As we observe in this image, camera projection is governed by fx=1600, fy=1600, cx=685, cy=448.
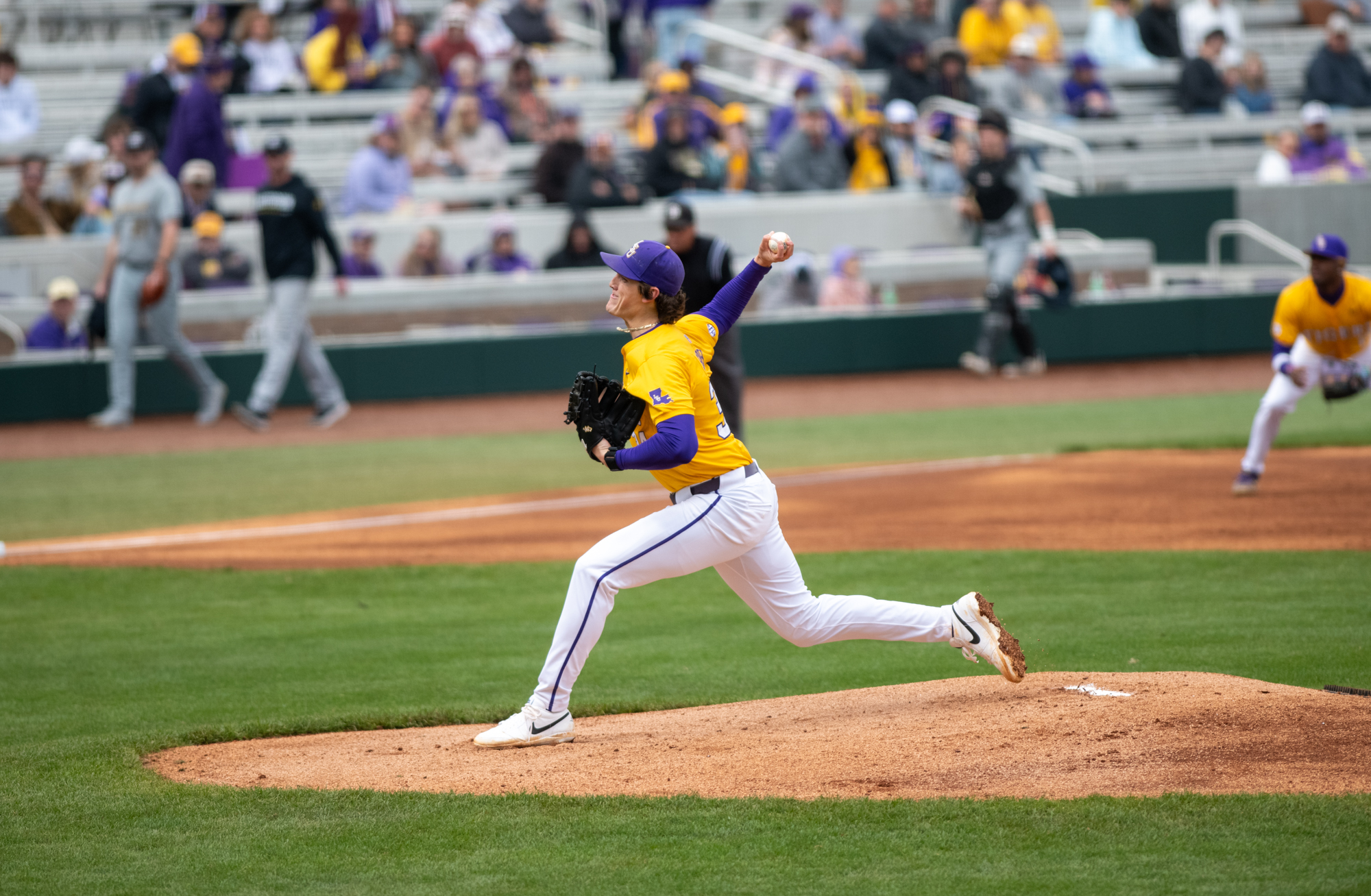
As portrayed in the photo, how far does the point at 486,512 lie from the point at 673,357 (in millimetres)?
6510

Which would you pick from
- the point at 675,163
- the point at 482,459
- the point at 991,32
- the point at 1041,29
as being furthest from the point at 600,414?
the point at 1041,29

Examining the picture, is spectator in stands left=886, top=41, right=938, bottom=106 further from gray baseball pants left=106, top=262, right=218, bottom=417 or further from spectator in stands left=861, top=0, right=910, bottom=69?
gray baseball pants left=106, top=262, right=218, bottom=417

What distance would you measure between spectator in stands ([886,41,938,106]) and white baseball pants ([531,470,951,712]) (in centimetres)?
1704

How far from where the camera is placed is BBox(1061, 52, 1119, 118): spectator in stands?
22.8 m

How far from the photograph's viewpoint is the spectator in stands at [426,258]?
58.5 feet

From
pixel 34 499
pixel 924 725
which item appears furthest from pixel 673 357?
pixel 34 499

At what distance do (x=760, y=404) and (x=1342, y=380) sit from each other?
764 cm

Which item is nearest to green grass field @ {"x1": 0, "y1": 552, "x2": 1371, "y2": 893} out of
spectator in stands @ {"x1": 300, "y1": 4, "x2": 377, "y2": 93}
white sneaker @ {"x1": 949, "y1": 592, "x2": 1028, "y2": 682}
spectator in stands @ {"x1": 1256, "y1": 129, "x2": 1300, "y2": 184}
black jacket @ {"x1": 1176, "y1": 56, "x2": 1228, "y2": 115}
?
white sneaker @ {"x1": 949, "y1": 592, "x2": 1028, "y2": 682}

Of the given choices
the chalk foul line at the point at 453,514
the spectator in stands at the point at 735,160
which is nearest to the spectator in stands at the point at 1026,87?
the spectator in stands at the point at 735,160

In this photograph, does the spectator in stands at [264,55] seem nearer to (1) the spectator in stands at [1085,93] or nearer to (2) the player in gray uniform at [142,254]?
(2) the player in gray uniform at [142,254]

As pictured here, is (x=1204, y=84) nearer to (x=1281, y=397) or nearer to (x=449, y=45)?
(x=449, y=45)

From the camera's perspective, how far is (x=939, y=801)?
4.98 meters

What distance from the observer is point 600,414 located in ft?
18.1

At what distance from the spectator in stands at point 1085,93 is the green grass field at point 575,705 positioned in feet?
48.3
